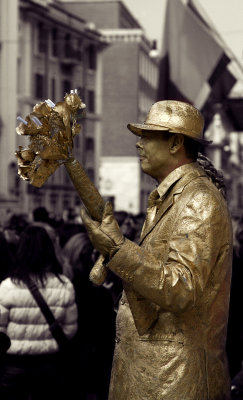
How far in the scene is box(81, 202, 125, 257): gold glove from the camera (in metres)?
3.01

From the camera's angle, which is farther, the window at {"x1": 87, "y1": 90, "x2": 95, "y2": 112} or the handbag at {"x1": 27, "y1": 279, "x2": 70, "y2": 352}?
the window at {"x1": 87, "y1": 90, "x2": 95, "y2": 112}

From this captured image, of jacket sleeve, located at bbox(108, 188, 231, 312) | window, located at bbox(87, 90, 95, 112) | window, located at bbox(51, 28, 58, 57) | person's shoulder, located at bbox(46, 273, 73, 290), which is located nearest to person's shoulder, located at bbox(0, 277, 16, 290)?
person's shoulder, located at bbox(46, 273, 73, 290)

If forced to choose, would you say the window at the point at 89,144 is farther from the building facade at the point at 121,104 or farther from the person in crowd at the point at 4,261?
the person in crowd at the point at 4,261

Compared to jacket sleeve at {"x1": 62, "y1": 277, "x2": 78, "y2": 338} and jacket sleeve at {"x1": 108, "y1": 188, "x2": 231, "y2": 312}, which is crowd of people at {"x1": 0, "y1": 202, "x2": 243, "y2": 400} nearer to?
jacket sleeve at {"x1": 62, "y1": 277, "x2": 78, "y2": 338}

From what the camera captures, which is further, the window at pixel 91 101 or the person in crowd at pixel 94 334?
the window at pixel 91 101

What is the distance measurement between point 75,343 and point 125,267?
3597 mm

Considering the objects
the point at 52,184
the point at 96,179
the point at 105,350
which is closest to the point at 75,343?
the point at 105,350

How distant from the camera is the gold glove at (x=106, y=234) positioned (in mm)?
3014

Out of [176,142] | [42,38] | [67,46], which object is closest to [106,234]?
[176,142]

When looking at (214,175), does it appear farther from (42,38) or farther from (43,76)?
(42,38)

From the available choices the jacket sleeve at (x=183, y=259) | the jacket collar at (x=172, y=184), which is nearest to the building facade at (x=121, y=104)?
the jacket collar at (x=172, y=184)

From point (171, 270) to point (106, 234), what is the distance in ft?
0.77

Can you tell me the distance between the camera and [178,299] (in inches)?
118

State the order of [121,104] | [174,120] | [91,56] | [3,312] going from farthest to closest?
[121,104] → [91,56] → [3,312] → [174,120]
